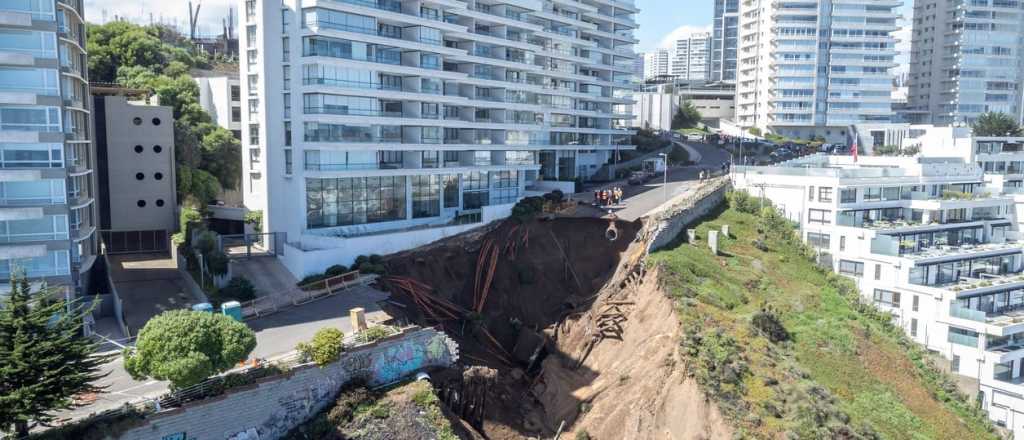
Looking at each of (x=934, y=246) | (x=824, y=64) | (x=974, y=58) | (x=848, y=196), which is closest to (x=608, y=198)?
(x=848, y=196)

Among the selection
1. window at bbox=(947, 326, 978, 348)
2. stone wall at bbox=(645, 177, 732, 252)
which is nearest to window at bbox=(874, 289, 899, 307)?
window at bbox=(947, 326, 978, 348)

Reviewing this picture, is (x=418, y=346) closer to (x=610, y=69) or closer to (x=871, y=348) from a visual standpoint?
(x=871, y=348)

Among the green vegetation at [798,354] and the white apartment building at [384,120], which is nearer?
the green vegetation at [798,354]

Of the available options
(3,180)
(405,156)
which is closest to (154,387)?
(3,180)

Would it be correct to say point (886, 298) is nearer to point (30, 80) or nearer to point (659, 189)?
point (659, 189)

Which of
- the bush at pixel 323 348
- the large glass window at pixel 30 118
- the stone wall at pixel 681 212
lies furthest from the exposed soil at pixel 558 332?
the large glass window at pixel 30 118

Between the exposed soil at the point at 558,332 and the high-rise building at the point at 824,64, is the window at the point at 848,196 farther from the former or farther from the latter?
the high-rise building at the point at 824,64

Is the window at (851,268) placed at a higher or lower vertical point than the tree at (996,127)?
lower
